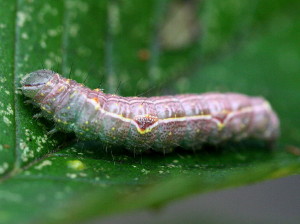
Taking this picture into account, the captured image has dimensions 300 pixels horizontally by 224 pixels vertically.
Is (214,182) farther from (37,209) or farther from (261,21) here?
(261,21)

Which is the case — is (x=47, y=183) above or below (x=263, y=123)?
below

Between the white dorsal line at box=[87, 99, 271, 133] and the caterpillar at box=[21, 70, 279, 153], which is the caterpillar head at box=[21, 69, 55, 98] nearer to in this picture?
the caterpillar at box=[21, 70, 279, 153]

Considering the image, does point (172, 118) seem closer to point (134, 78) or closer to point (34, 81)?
point (134, 78)

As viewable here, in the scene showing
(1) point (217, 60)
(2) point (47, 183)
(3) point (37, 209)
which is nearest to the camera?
(3) point (37, 209)

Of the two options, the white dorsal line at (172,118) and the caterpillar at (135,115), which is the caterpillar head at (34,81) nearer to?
the caterpillar at (135,115)

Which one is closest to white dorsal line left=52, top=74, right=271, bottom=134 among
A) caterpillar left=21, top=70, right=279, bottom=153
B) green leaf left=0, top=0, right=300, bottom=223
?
caterpillar left=21, top=70, right=279, bottom=153

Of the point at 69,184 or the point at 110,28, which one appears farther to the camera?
the point at 110,28

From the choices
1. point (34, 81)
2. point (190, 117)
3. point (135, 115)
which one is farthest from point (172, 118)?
point (34, 81)

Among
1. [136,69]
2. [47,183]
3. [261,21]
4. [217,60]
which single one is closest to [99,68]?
[136,69]
